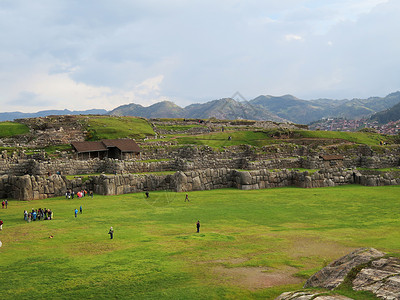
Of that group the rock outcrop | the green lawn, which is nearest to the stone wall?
the green lawn

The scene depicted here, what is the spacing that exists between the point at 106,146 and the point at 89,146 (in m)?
2.56

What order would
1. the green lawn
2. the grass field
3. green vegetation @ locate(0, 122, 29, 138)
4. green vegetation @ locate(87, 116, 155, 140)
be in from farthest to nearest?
1. the green lawn
2. green vegetation @ locate(87, 116, 155, 140)
3. green vegetation @ locate(0, 122, 29, 138)
4. the grass field

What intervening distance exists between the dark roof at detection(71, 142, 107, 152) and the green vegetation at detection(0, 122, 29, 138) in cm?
1570

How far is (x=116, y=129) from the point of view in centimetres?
6338

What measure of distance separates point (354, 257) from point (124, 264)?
34.2 feet

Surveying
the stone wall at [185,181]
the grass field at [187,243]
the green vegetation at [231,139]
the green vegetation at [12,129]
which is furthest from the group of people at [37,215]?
the green vegetation at [12,129]

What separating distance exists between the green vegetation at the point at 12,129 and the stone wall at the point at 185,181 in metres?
24.3

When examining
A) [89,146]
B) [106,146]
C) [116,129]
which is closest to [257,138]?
[116,129]

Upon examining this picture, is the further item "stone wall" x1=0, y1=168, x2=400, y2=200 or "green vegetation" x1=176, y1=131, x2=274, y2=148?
"green vegetation" x1=176, y1=131, x2=274, y2=148

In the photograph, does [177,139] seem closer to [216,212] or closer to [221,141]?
[221,141]

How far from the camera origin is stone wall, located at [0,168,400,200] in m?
36.6

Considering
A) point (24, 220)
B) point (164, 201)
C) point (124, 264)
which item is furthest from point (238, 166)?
point (124, 264)

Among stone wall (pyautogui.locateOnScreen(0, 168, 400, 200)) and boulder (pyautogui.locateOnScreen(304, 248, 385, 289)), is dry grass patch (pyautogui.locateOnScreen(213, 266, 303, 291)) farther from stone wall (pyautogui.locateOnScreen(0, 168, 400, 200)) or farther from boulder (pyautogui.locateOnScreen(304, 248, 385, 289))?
stone wall (pyautogui.locateOnScreen(0, 168, 400, 200))

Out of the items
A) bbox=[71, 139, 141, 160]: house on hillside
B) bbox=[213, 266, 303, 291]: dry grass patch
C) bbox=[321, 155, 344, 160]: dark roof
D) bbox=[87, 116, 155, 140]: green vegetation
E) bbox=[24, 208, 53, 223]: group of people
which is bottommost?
bbox=[213, 266, 303, 291]: dry grass patch
